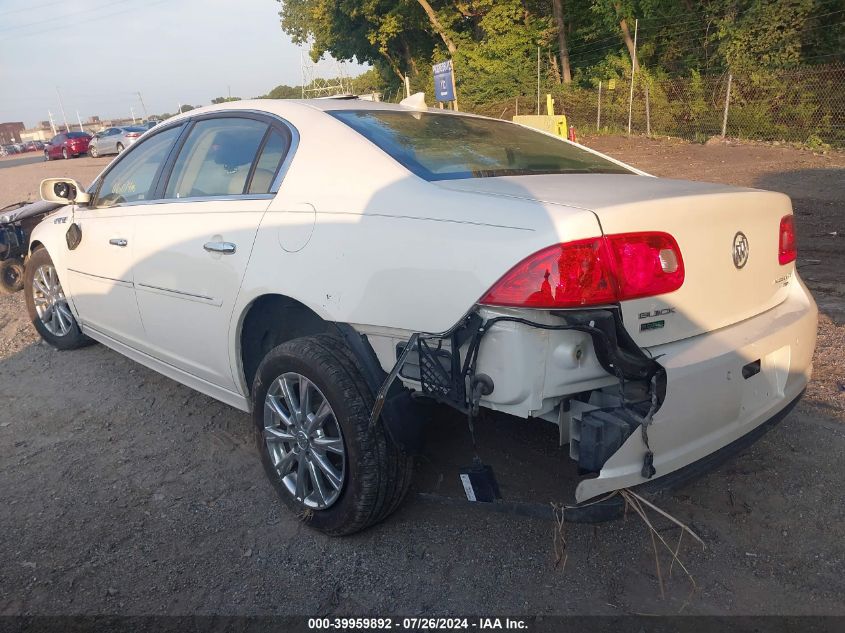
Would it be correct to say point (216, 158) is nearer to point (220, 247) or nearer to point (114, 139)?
point (220, 247)

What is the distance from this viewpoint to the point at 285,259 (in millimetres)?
2701

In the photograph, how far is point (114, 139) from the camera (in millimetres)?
29562

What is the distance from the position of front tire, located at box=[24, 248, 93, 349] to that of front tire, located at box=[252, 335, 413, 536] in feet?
8.95

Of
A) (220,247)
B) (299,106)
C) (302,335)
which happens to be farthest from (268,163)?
(302,335)

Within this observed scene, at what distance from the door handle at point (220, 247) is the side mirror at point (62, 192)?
181 cm

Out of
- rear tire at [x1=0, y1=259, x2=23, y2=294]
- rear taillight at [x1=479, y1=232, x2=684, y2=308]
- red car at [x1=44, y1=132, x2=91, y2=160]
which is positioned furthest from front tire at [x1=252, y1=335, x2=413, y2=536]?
red car at [x1=44, y1=132, x2=91, y2=160]

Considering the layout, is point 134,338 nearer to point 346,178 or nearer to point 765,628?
point 346,178

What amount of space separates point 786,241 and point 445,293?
156 cm

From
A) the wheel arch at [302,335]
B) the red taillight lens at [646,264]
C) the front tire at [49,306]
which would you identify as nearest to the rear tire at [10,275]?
the front tire at [49,306]

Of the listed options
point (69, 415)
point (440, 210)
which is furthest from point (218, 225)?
point (69, 415)

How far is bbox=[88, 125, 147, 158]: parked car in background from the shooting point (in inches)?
1117

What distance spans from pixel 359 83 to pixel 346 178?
5655 cm

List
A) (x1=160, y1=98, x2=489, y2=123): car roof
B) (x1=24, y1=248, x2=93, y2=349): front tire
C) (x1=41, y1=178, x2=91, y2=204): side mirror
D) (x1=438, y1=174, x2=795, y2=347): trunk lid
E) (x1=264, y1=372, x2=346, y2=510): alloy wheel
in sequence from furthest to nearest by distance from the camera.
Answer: (x1=24, y1=248, x2=93, y2=349): front tire, (x1=41, y1=178, x2=91, y2=204): side mirror, (x1=160, y1=98, x2=489, y2=123): car roof, (x1=264, y1=372, x2=346, y2=510): alloy wheel, (x1=438, y1=174, x2=795, y2=347): trunk lid

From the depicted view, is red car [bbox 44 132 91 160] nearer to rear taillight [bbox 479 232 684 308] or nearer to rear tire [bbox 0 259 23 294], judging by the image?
rear tire [bbox 0 259 23 294]
